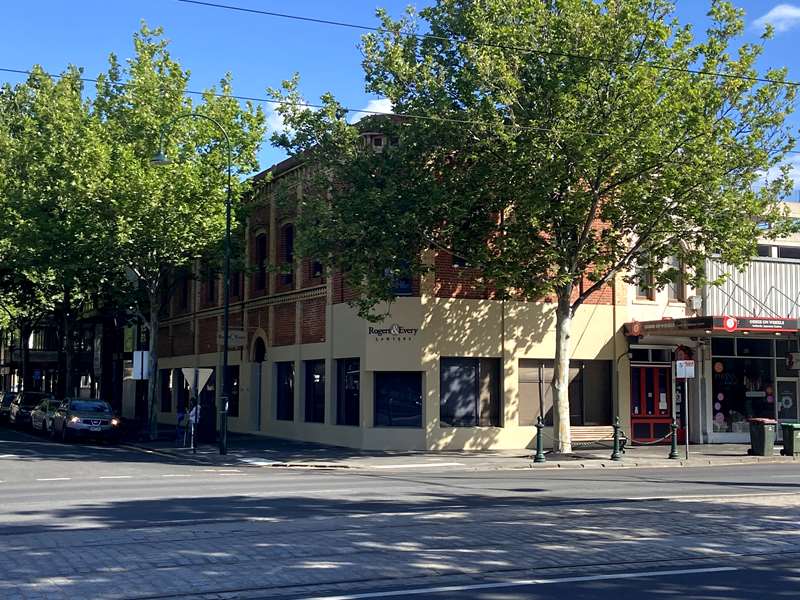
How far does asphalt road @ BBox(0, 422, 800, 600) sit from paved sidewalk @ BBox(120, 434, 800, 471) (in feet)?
16.2

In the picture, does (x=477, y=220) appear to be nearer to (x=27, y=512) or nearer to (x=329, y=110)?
(x=329, y=110)

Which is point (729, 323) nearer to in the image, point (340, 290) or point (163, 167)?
point (340, 290)

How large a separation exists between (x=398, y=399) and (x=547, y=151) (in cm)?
976

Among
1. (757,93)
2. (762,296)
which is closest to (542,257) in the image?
(757,93)

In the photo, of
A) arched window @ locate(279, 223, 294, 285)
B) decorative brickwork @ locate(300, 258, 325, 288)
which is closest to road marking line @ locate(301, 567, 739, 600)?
decorative brickwork @ locate(300, 258, 325, 288)

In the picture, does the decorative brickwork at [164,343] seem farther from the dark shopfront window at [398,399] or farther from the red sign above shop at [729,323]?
the red sign above shop at [729,323]

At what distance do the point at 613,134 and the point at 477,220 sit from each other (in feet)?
15.7

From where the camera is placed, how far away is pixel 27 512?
1382 centimetres

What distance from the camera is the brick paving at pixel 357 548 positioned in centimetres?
884

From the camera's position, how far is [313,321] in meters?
32.4

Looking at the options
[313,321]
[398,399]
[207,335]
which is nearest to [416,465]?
[398,399]

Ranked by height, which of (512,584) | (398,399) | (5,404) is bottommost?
(512,584)

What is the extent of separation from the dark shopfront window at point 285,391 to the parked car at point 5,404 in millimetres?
17991

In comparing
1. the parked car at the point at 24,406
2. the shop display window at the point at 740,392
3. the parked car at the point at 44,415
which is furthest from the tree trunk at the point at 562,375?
the parked car at the point at 24,406
